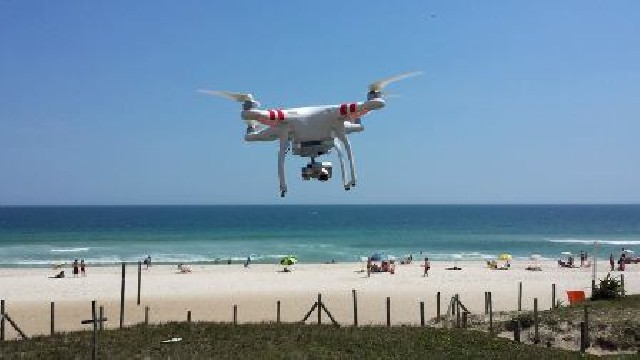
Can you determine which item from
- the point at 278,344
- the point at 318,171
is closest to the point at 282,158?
the point at 318,171

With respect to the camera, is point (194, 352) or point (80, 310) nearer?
point (194, 352)

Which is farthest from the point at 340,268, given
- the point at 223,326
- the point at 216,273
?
the point at 223,326

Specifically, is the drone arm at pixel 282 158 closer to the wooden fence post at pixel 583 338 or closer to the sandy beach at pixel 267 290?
the wooden fence post at pixel 583 338

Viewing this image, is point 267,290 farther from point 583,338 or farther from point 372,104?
point 372,104

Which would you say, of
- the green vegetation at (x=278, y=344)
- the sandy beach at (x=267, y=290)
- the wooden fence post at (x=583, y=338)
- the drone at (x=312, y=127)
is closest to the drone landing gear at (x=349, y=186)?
the drone at (x=312, y=127)

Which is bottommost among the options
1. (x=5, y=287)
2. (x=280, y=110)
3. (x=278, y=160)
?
(x=5, y=287)

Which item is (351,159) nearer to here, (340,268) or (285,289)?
(285,289)
